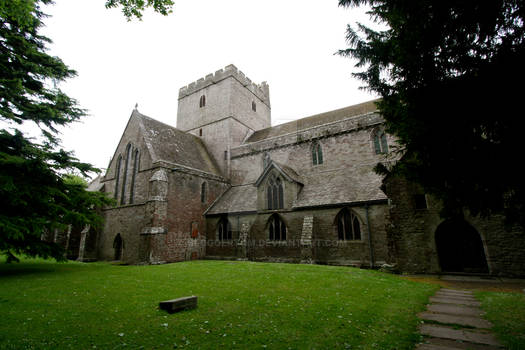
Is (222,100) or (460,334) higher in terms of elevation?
(222,100)

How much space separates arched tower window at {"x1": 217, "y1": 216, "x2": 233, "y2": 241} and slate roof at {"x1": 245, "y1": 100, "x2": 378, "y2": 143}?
36.2ft

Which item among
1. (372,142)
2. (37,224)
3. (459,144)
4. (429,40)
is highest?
(372,142)

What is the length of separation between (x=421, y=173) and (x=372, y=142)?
16180mm

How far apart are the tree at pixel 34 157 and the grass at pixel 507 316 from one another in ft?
45.9

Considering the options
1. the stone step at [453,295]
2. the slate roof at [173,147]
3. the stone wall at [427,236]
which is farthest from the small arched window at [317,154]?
the stone step at [453,295]

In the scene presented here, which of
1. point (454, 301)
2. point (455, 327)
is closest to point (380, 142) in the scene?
point (454, 301)

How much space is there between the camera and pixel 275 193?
791 inches

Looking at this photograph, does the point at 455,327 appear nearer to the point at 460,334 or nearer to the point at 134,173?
the point at 460,334

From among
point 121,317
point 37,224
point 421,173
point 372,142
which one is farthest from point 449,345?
point 372,142

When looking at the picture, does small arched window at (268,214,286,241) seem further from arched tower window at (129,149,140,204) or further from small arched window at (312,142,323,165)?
arched tower window at (129,149,140,204)

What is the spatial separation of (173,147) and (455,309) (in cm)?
2282

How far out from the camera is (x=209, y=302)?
6.89 m

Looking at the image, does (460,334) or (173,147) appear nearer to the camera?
(460,334)

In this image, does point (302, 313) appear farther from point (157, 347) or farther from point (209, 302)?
point (157, 347)
